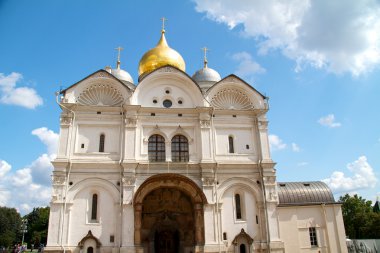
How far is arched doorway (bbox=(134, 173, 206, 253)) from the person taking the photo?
66.8 ft

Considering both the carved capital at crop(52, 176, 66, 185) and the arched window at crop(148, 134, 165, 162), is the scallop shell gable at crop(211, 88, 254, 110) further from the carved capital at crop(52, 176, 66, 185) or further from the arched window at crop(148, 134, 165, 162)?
the carved capital at crop(52, 176, 66, 185)

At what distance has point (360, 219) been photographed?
4244cm

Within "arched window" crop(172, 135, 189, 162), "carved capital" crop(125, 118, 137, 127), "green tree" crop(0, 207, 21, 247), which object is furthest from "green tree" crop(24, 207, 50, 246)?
"arched window" crop(172, 135, 189, 162)

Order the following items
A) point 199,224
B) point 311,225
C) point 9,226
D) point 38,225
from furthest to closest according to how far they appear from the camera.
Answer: point 38,225 → point 9,226 → point 311,225 → point 199,224

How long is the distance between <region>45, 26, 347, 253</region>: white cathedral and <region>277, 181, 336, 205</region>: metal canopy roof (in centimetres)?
9

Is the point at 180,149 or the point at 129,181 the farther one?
the point at 180,149

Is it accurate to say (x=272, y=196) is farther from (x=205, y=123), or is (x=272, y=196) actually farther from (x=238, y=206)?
(x=205, y=123)

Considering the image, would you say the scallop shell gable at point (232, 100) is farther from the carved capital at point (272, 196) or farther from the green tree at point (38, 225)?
the green tree at point (38, 225)

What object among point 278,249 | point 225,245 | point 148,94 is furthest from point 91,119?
point 278,249

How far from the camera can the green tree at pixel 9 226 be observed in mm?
52750

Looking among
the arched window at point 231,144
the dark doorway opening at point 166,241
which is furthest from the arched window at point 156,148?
the dark doorway opening at point 166,241

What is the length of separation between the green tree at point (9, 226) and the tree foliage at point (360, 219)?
2022 inches

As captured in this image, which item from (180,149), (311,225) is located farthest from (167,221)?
(311,225)

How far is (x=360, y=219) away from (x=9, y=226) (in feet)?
184
